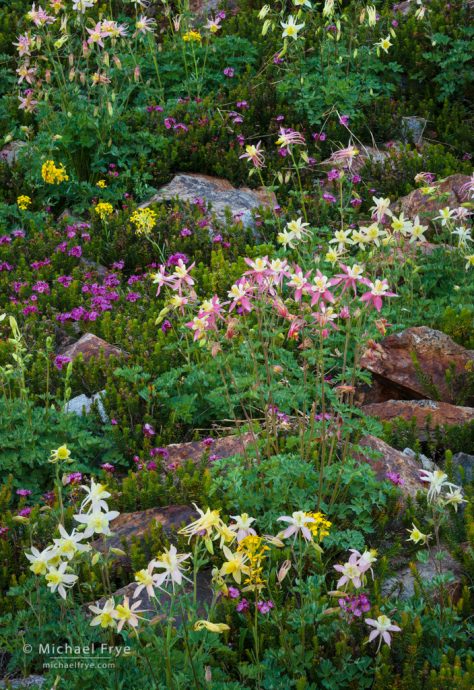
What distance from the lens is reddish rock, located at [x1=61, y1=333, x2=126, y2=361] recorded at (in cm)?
610

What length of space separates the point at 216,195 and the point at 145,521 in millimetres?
4860

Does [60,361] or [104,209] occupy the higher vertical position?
[104,209]

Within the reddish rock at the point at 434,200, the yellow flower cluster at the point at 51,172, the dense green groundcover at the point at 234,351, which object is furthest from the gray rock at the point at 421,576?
the yellow flower cluster at the point at 51,172

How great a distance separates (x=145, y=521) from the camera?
4.31 metres

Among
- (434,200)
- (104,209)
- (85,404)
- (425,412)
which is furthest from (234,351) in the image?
(434,200)

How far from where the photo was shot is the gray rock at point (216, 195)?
328 inches

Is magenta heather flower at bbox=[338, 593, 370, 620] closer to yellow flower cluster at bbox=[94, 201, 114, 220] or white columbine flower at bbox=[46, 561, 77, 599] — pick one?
white columbine flower at bbox=[46, 561, 77, 599]

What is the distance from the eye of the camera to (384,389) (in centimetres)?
592

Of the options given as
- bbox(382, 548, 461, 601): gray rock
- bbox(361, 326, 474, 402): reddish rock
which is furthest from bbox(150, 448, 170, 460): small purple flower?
bbox(382, 548, 461, 601): gray rock

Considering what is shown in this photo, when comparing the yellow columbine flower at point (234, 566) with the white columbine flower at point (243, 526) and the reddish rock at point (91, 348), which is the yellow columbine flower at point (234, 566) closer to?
the white columbine flower at point (243, 526)

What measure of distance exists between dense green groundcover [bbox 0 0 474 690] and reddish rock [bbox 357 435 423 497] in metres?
0.06

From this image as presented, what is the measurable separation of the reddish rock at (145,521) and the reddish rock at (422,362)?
69.1 inches

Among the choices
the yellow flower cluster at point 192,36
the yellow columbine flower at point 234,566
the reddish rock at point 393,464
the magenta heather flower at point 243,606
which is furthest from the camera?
the yellow flower cluster at point 192,36

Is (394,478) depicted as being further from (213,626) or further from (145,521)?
(213,626)
